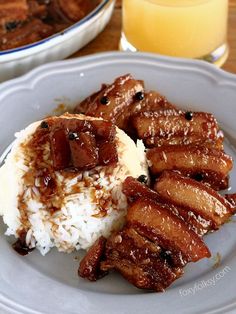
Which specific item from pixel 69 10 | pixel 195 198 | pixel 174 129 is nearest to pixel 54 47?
pixel 69 10

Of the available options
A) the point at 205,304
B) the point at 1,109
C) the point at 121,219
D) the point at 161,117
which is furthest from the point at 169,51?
the point at 205,304

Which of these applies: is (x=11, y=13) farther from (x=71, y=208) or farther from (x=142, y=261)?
(x=142, y=261)

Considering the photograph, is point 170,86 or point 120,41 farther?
point 120,41

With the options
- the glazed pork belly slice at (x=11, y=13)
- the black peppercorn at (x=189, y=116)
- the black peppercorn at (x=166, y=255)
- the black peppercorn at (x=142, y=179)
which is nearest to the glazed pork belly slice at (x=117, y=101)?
the black peppercorn at (x=189, y=116)

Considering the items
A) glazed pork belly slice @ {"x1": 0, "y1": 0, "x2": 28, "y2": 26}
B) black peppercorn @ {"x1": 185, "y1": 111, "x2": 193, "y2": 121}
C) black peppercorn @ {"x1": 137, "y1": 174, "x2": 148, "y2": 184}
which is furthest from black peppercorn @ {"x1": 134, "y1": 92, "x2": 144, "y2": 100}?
glazed pork belly slice @ {"x1": 0, "y1": 0, "x2": 28, "y2": 26}

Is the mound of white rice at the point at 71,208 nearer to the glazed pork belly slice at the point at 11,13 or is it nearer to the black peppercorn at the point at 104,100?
the black peppercorn at the point at 104,100

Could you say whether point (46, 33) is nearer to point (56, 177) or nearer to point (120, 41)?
point (120, 41)

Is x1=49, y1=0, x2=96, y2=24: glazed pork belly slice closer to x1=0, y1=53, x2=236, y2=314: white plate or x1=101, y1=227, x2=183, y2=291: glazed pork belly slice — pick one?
x1=0, y1=53, x2=236, y2=314: white plate
